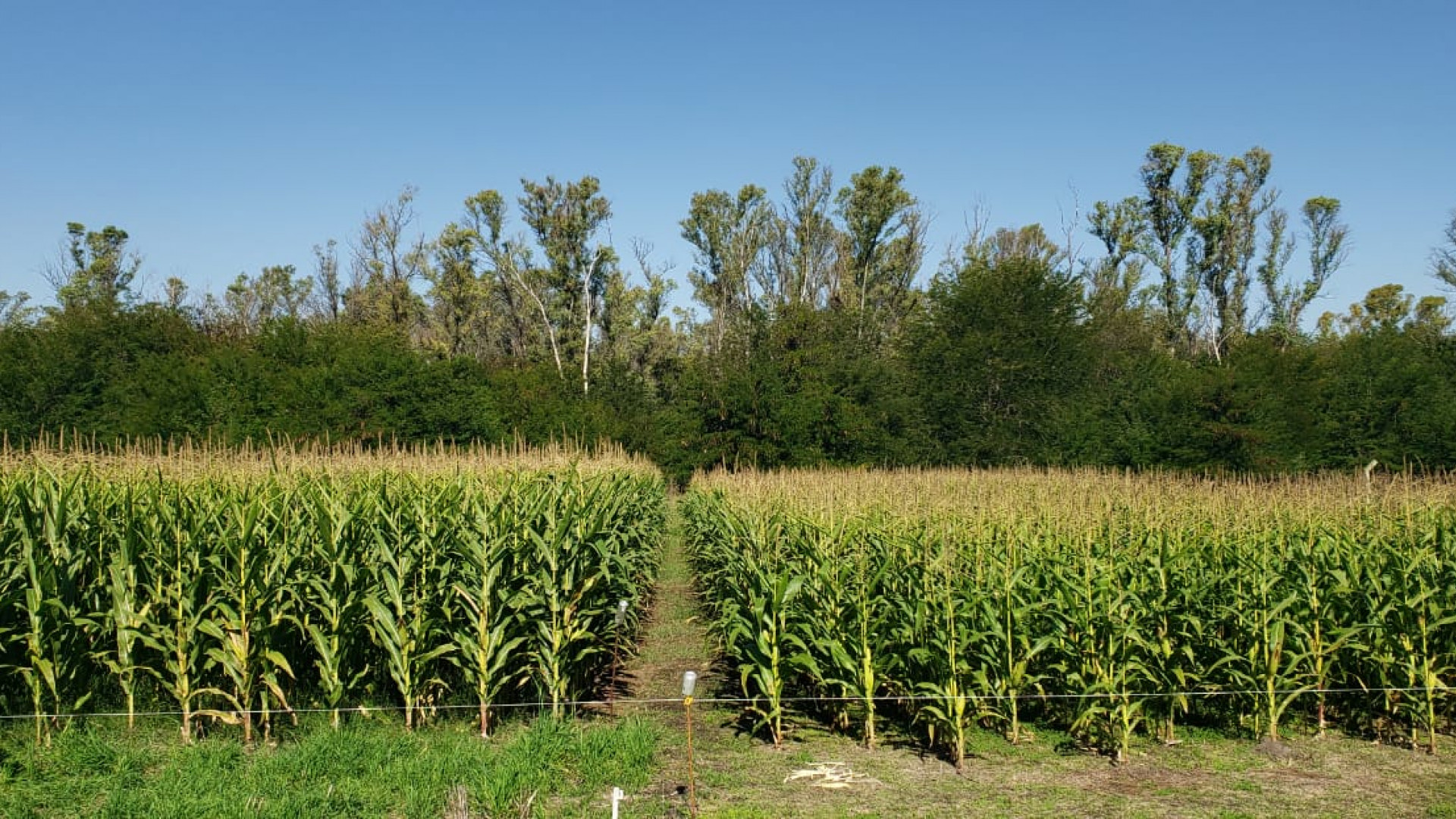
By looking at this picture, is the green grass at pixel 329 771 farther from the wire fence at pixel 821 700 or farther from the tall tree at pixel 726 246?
the tall tree at pixel 726 246

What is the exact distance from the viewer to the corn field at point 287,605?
7.42m

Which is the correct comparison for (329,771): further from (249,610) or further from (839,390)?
(839,390)

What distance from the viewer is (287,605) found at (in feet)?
24.7

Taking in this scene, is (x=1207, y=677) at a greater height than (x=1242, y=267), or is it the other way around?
(x=1242, y=267)

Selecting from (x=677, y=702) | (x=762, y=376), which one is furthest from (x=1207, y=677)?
(x=762, y=376)

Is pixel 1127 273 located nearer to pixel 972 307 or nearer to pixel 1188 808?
pixel 972 307

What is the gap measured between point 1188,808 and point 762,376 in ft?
89.5

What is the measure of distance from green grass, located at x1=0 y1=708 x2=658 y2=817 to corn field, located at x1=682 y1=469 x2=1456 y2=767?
166 centimetres

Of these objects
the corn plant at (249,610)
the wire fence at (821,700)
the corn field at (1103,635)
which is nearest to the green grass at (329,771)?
the wire fence at (821,700)

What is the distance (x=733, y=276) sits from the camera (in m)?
60.3

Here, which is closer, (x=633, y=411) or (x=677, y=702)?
(x=677, y=702)

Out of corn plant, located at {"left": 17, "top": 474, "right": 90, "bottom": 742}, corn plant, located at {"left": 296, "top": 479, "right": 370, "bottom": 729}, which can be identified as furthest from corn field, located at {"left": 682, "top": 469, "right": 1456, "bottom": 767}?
corn plant, located at {"left": 17, "top": 474, "right": 90, "bottom": 742}

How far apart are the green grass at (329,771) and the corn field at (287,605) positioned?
268 mm

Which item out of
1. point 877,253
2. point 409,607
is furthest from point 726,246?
point 409,607
